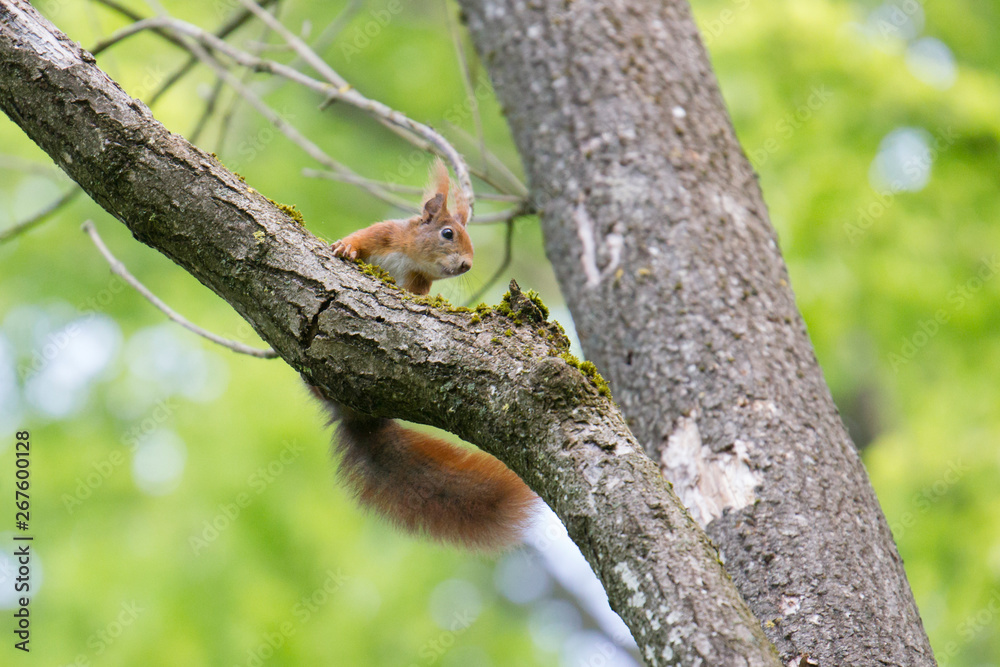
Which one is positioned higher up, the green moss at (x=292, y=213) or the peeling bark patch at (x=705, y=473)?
the green moss at (x=292, y=213)

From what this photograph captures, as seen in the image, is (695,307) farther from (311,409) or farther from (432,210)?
(311,409)

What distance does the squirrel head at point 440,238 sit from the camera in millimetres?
3129

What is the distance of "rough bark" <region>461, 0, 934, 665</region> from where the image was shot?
199 cm

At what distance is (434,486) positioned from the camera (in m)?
2.20

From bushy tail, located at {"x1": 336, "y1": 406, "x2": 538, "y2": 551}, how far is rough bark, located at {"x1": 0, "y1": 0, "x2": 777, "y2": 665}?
1.64 feet

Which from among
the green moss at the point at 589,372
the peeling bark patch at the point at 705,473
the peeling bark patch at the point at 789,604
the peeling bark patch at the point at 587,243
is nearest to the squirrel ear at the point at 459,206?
the peeling bark patch at the point at 587,243

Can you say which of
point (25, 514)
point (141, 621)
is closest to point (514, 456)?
point (141, 621)

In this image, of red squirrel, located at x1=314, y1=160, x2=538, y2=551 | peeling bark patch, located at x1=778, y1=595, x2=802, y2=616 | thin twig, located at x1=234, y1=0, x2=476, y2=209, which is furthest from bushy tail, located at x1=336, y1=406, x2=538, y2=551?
thin twig, located at x1=234, y1=0, x2=476, y2=209

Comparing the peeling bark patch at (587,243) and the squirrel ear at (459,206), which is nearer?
the peeling bark patch at (587,243)

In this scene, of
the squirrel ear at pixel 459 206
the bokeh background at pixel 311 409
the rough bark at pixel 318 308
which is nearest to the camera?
the rough bark at pixel 318 308

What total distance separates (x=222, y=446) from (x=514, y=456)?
10.5 feet

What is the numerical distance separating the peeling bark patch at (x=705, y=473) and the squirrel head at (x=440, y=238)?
3.80 ft

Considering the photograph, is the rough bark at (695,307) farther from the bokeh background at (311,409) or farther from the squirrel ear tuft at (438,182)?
the bokeh background at (311,409)

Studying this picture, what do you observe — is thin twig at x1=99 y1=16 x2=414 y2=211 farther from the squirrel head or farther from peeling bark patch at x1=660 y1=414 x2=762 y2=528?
peeling bark patch at x1=660 y1=414 x2=762 y2=528
